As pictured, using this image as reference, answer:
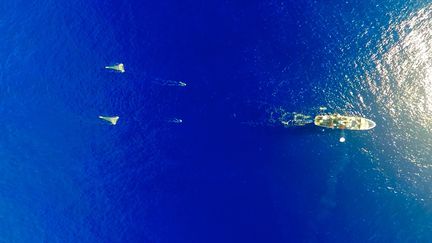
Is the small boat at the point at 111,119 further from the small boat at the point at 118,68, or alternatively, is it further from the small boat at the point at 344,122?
the small boat at the point at 344,122

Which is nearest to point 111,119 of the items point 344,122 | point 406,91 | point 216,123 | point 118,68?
point 118,68

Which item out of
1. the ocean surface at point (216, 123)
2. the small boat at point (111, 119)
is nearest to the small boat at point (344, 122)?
the ocean surface at point (216, 123)

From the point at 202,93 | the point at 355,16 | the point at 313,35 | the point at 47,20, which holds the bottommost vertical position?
the point at 202,93

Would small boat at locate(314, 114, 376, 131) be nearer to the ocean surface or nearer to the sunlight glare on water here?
the ocean surface

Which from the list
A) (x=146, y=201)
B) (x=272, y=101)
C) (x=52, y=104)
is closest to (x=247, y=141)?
(x=272, y=101)

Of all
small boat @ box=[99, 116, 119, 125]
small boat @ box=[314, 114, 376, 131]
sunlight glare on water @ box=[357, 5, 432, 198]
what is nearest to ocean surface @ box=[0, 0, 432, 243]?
sunlight glare on water @ box=[357, 5, 432, 198]

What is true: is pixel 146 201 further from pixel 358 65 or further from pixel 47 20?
pixel 358 65
